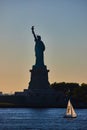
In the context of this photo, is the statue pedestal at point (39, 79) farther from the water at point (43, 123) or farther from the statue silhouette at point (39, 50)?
the water at point (43, 123)

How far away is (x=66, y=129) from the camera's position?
2908 inches

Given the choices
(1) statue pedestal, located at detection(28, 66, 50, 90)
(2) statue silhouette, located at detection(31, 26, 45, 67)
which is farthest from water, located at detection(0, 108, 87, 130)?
(2) statue silhouette, located at detection(31, 26, 45, 67)

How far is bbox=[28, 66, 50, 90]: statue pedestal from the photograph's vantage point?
119312 mm

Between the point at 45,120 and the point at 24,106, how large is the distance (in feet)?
102


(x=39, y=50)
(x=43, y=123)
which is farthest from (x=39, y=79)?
(x=43, y=123)

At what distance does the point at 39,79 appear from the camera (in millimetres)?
119188

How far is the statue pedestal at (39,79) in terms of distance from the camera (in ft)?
391

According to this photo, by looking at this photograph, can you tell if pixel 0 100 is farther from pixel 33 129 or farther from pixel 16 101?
pixel 33 129

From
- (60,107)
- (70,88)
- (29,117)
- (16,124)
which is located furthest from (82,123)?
(70,88)

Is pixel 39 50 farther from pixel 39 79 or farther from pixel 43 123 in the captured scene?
pixel 43 123

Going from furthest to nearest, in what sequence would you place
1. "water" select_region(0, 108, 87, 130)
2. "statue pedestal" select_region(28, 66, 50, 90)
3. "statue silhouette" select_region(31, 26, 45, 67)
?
1. "statue silhouette" select_region(31, 26, 45, 67)
2. "statue pedestal" select_region(28, 66, 50, 90)
3. "water" select_region(0, 108, 87, 130)

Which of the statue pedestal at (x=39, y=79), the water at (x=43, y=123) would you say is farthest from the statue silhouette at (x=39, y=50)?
the water at (x=43, y=123)

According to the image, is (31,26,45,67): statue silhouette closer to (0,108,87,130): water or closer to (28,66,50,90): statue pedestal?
(28,66,50,90): statue pedestal

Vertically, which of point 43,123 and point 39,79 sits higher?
point 39,79
